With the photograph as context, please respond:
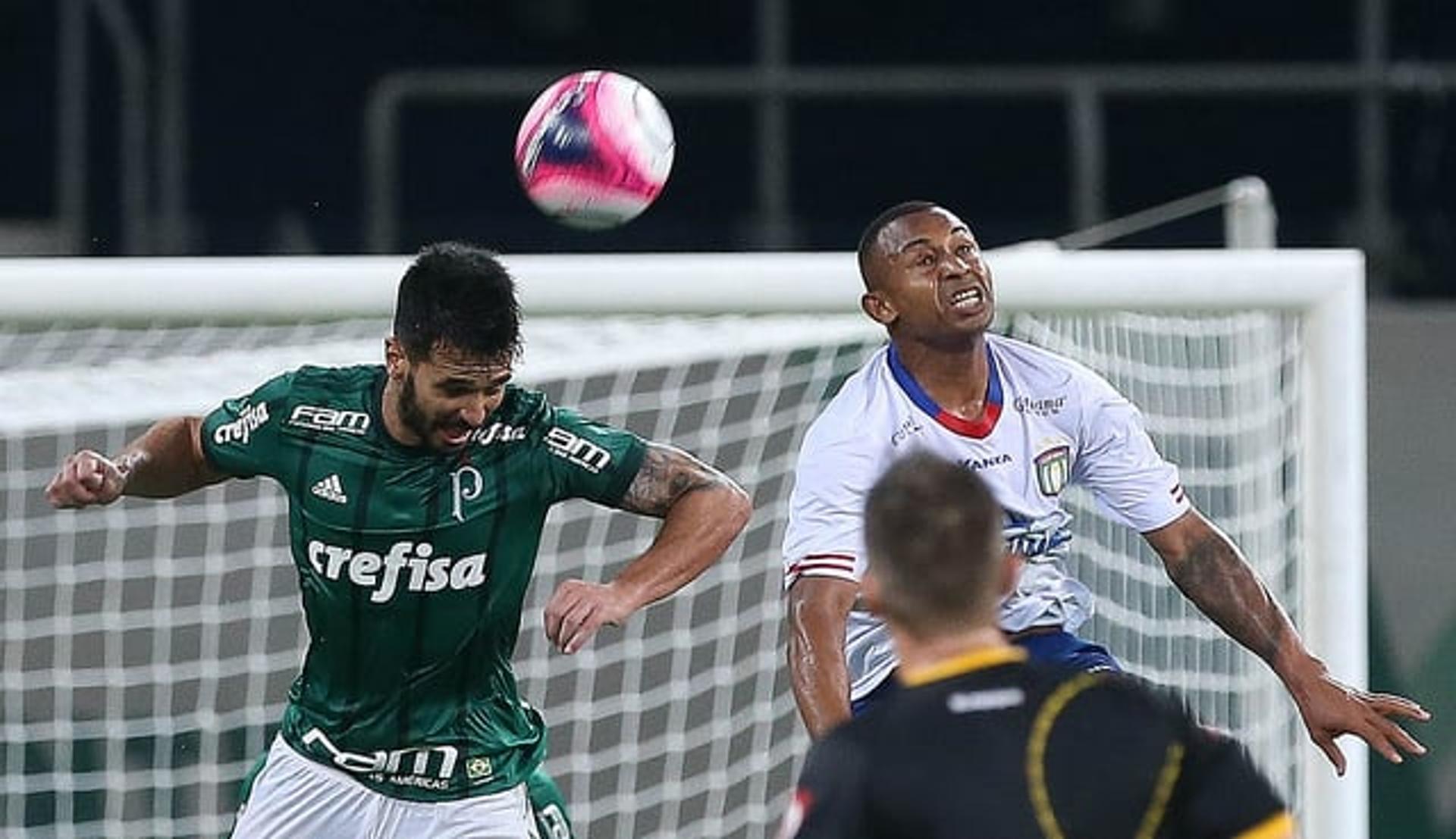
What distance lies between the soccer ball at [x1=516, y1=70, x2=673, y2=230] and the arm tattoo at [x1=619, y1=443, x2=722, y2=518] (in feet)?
1.69

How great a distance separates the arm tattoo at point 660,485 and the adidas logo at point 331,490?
0.48 m

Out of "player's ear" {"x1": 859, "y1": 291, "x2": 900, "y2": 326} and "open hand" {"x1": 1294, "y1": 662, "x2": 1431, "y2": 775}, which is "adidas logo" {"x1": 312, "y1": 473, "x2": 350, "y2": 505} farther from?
"open hand" {"x1": 1294, "y1": 662, "x2": 1431, "y2": 775}

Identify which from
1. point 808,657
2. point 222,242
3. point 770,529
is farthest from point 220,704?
point 222,242

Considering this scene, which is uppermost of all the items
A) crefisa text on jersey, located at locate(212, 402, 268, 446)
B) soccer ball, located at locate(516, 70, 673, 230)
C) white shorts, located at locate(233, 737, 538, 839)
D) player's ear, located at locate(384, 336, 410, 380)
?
soccer ball, located at locate(516, 70, 673, 230)

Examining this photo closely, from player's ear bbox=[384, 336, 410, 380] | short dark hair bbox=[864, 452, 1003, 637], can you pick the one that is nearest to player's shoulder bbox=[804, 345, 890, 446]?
player's ear bbox=[384, 336, 410, 380]

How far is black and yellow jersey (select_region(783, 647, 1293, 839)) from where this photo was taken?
3.52m

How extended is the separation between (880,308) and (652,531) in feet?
6.36

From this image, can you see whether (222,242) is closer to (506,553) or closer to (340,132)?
(340,132)

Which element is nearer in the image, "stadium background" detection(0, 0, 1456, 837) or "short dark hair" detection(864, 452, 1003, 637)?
"short dark hair" detection(864, 452, 1003, 637)

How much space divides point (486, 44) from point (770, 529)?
5253mm

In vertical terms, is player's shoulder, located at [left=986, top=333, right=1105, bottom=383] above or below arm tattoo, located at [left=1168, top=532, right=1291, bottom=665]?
above

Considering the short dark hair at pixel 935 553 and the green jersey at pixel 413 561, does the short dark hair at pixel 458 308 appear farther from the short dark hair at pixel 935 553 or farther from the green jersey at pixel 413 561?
the short dark hair at pixel 935 553

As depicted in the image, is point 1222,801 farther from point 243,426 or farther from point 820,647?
point 243,426

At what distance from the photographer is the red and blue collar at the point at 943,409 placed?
5.60m
